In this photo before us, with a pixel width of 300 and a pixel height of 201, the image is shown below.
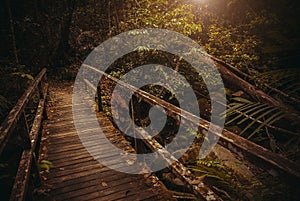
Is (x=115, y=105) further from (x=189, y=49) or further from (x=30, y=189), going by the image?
(x=30, y=189)

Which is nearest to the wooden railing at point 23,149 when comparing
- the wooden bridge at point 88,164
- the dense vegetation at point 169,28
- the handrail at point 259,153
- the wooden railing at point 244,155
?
the wooden bridge at point 88,164

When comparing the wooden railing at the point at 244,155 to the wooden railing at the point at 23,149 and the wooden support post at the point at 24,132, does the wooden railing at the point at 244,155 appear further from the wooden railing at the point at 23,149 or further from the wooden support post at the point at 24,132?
the wooden support post at the point at 24,132

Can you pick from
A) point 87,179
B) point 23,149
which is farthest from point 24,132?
point 87,179

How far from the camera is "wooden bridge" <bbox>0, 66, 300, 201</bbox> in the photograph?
1.70 metres

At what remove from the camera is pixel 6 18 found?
9.26 m

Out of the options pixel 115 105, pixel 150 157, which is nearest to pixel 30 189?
pixel 150 157

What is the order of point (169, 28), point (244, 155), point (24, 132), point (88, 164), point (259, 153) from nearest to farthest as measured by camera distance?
point (259, 153)
point (244, 155)
point (24, 132)
point (88, 164)
point (169, 28)

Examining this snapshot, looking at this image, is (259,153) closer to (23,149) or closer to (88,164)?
(23,149)

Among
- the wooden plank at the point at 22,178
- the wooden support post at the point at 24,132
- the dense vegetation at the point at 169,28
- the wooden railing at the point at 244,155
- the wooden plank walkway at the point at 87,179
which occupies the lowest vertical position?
the wooden plank walkway at the point at 87,179

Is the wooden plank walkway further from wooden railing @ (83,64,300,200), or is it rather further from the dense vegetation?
the dense vegetation

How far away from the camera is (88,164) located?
393cm

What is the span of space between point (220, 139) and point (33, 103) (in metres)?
7.77

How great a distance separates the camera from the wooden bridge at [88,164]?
5.58 ft

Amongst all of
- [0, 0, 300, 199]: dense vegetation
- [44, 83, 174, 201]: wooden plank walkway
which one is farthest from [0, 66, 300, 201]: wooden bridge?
[0, 0, 300, 199]: dense vegetation
